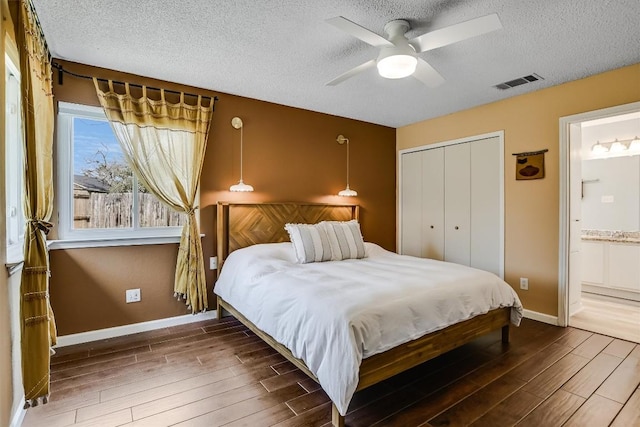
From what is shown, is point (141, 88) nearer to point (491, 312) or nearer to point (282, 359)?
point (282, 359)

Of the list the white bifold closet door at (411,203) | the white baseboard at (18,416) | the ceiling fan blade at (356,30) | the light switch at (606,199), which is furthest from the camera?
the white bifold closet door at (411,203)

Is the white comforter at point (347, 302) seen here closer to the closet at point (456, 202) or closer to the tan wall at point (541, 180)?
the tan wall at point (541, 180)

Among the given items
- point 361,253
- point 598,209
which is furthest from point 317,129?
point 598,209

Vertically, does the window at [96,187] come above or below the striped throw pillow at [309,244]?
above

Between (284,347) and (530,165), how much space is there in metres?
3.22

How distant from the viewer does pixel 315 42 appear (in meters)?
2.51

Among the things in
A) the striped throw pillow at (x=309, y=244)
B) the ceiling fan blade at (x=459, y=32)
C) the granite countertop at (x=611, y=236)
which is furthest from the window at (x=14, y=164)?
the granite countertop at (x=611, y=236)

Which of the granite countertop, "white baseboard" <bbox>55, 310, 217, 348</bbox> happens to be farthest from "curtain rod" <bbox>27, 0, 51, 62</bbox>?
the granite countertop

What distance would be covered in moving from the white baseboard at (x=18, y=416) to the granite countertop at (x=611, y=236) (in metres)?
5.97

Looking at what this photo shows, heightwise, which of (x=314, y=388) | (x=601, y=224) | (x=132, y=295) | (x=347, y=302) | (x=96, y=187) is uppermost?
(x=96, y=187)

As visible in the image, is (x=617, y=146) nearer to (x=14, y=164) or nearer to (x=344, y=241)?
(x=344, y=241)

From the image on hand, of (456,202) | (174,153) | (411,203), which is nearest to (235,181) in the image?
(174,153)

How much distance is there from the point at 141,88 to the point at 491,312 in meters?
3.71

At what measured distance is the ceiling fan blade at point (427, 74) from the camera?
2.36 m
